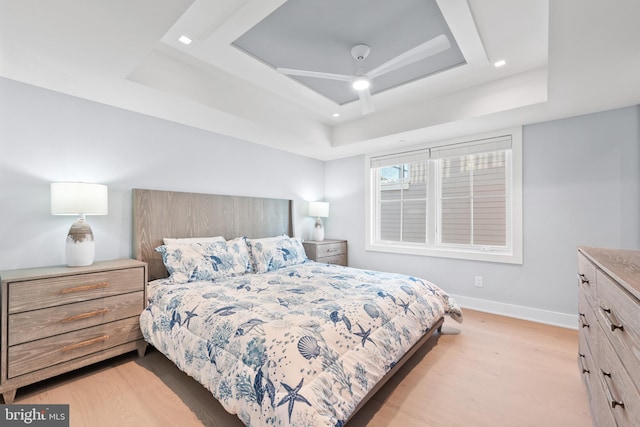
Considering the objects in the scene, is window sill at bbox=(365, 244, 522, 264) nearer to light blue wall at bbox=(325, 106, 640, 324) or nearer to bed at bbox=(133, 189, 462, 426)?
light blue wall at bbox=(325, 106, 640, 324)

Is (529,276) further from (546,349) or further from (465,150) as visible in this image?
(465,150)

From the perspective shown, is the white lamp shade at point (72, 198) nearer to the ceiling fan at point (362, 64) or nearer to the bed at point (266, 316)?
the bed at point (266, 316)

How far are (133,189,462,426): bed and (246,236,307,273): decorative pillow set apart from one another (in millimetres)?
12

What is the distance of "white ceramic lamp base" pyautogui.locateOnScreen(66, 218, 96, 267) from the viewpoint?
214 cm

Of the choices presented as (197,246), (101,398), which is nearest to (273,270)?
(197,246)

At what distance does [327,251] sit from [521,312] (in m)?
2.52

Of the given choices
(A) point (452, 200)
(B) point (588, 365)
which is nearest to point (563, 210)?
(A) point (452, 200)

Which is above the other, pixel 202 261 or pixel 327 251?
pixel 202 261

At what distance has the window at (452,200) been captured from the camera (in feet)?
10.8

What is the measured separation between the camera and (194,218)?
3.15 m

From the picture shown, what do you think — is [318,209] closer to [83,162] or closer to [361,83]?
[361,83]

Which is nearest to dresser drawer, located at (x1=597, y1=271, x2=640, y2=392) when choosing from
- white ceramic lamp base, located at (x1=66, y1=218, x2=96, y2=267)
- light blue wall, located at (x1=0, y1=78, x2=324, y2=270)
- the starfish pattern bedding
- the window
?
the starfish pattern bedding

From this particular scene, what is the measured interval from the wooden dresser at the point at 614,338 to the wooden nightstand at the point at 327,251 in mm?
2962

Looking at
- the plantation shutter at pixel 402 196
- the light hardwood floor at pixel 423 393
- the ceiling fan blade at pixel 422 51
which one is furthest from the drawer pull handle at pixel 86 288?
the plantation shutter at pixel 402 196
